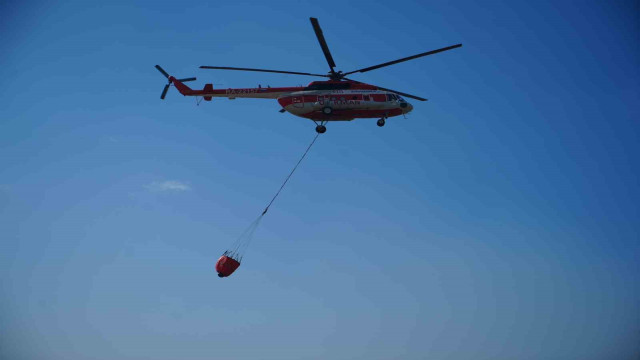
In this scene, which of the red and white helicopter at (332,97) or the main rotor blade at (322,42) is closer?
the main rotor blade at (322,42)

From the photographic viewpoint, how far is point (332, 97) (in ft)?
106

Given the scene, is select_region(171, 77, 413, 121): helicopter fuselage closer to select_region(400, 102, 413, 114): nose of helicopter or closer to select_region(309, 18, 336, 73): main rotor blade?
select_region(400, 102, 413, 114): nose of helicopter

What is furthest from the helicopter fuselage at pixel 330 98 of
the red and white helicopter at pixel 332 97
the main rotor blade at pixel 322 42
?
the main rotor blade at pixel 322 42

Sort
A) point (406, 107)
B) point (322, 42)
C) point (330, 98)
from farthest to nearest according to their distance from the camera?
1. point (406, 107)
2. point (330, 98)
3. point (322, 42)

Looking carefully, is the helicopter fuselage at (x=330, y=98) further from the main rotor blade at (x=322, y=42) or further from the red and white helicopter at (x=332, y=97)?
the main rotor blade at (x=322, y=42)

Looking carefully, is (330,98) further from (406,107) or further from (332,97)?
(406,107)

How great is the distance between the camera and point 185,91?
34.1 meters

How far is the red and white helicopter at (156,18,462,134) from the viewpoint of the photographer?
32.3m

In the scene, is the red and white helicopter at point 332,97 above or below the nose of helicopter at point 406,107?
below

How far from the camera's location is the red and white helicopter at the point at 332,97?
3228 centimetres

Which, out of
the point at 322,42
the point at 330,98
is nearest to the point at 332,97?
the point at 330,98

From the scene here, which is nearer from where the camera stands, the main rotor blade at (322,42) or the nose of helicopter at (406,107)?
the main rotor blade at (322,42)

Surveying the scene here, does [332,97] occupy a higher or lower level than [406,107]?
lower

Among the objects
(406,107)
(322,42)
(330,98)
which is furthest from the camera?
(406,107)
